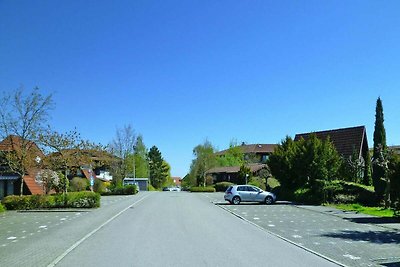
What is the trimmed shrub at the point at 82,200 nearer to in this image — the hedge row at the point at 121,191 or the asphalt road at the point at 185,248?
the asphalt road at the point at 185,248

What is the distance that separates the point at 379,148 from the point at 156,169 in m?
87.7

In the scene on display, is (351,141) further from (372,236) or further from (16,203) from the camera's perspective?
(372,236)

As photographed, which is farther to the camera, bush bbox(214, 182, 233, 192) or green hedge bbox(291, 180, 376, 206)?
bush bbox(214, 182, 233, 192)

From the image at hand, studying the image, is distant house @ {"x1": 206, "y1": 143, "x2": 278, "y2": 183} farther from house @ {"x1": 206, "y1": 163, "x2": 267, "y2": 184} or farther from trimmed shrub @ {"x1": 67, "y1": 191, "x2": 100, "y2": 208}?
trimmed shrub @ {"x1": 67, "y1": 191, "x2": 100, "y2": 208}

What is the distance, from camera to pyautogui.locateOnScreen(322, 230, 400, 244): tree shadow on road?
14.5m

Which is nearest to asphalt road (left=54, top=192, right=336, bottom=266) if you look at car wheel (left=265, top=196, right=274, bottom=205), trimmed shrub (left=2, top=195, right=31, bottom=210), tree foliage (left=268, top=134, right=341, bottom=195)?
trimmed shrub (left=2, top=195, right=31, bottom=210)

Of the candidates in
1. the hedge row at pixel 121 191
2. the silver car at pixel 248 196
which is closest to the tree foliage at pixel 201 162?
the hedge row at pixel 121 191

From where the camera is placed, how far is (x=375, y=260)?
1087cm

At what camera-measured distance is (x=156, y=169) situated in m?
116

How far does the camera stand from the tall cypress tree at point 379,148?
3231cm

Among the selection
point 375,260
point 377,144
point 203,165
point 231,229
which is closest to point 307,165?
point 377,144

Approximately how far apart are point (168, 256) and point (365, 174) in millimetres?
36242

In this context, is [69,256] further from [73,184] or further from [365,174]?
[73,184]

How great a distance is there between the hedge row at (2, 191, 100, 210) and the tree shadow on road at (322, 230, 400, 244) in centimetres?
2029
